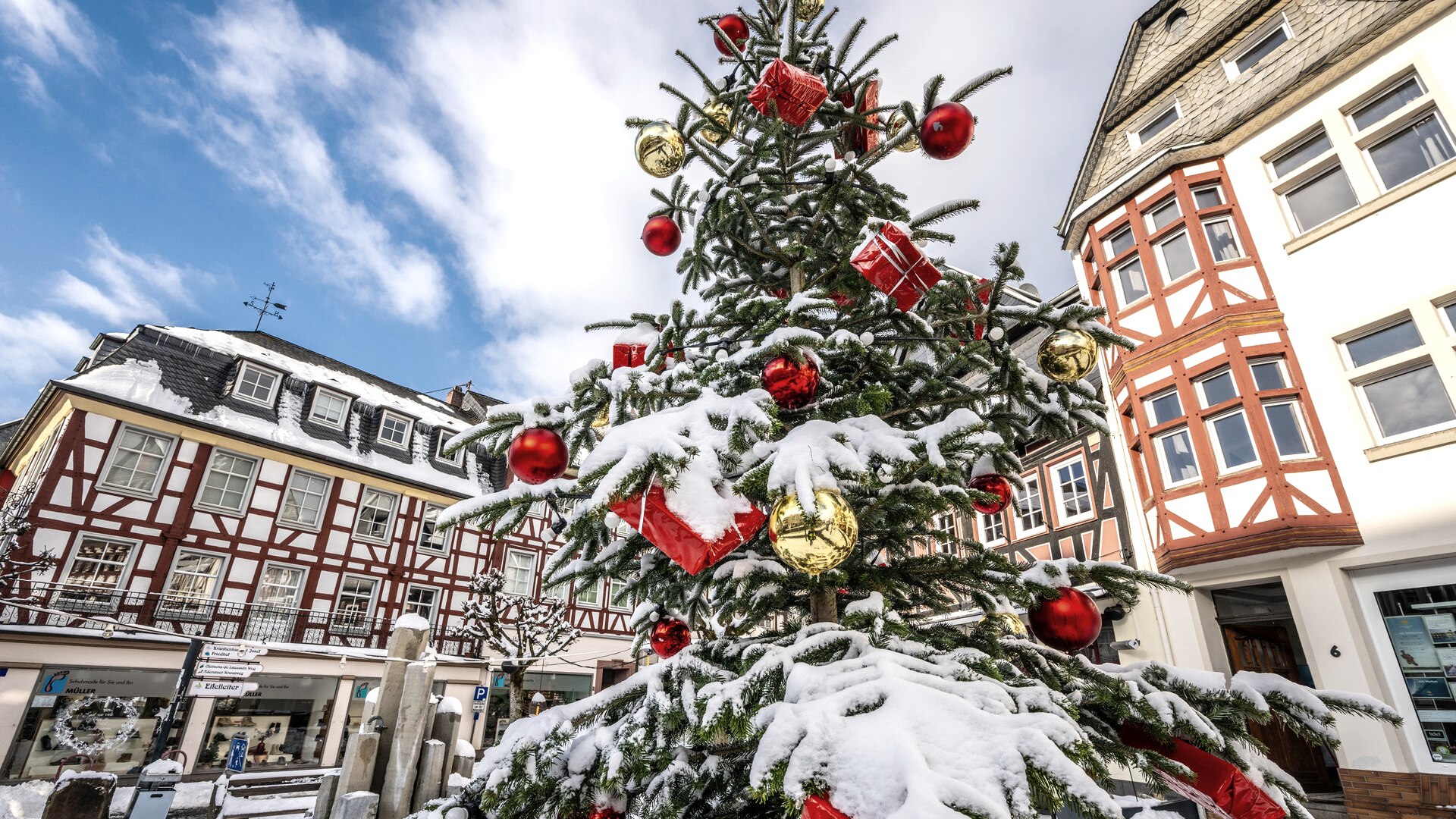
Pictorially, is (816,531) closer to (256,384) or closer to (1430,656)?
(1430,656)

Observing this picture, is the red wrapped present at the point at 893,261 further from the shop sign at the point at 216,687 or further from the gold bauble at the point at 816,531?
the shop sign at the point at 216,687

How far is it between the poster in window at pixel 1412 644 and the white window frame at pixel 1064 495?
4.31 meters

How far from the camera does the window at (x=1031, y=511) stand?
41.3 ft

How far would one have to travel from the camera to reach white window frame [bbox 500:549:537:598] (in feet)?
71.1

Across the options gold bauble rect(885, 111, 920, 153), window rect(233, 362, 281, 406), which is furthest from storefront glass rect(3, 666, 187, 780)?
gold bauble rect(885, 111, 920, 153)

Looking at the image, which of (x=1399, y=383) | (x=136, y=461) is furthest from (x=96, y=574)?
(x=1399, y=383)

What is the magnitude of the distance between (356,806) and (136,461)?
48.0 ft

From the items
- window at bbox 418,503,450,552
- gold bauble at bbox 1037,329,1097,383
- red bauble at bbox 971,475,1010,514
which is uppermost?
window at bbox 418,503,450,552

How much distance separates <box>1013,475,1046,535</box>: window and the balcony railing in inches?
626

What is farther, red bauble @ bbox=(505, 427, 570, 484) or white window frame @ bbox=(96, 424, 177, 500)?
white window frame @ bbox=(96, 424, 177, 500)

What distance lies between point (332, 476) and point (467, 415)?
730 centimetres

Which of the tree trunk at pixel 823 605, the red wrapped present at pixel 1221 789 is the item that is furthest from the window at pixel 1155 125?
the red wrapped present at pixel 1221 789

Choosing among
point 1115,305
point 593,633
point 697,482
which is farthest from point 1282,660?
point 593,633

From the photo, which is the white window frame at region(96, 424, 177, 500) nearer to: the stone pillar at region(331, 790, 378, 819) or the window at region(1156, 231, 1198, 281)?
the stone pillar at region(331, 790, 378, 819)
